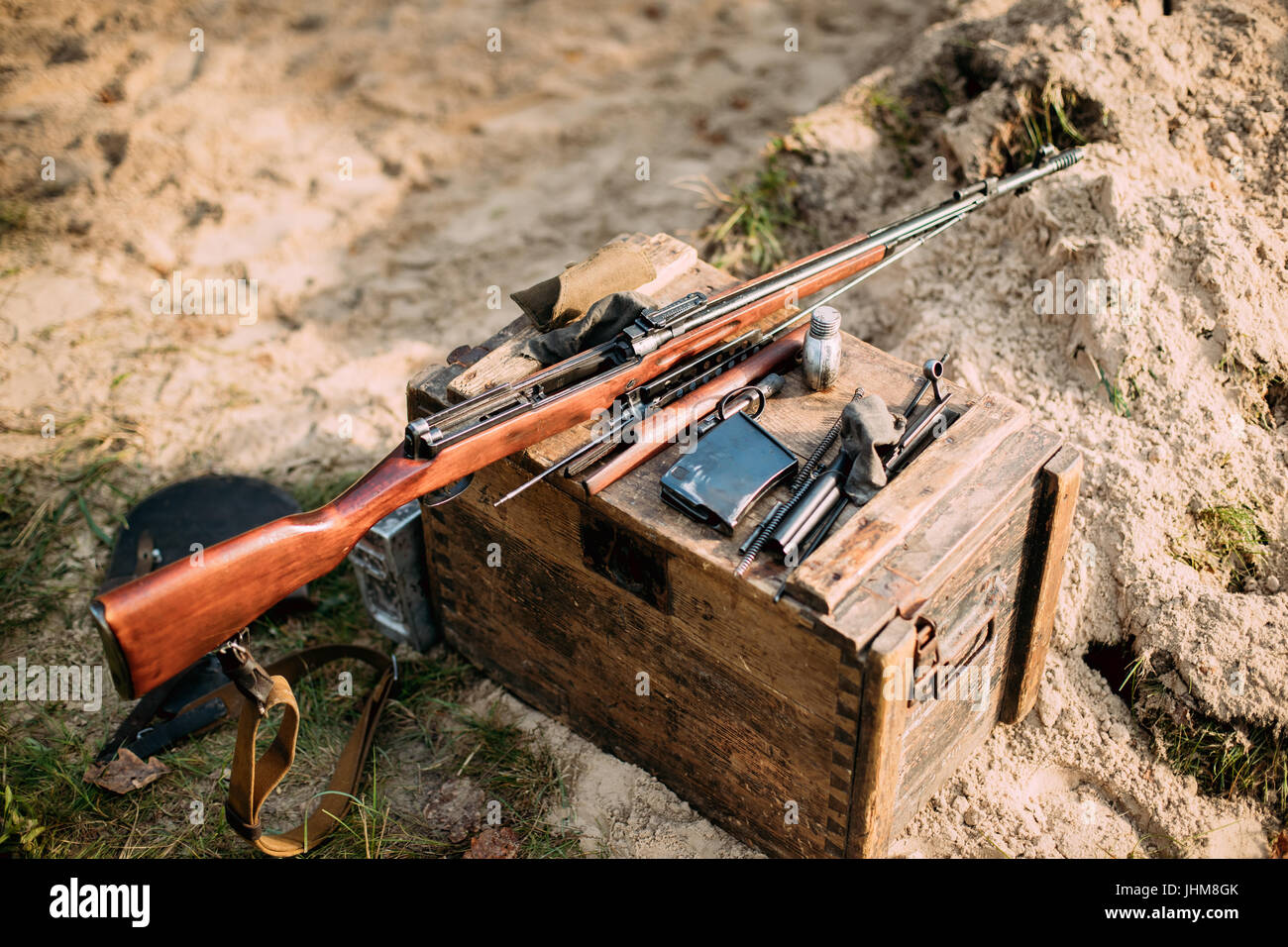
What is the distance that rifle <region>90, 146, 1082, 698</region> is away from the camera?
2.47m

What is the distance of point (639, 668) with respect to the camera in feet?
10.6

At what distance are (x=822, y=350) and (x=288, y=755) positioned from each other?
2014 millimetres

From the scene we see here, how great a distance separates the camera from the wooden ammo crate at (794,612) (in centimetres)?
270

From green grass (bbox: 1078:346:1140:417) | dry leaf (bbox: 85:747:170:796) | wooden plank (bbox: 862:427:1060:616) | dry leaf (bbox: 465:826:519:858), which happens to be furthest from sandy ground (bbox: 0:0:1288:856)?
wooden plank (bbox: 862:427:1060:616)

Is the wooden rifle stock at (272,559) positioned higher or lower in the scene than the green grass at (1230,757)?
higher

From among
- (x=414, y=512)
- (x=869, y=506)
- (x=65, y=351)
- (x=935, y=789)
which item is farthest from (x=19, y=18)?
(x=935, y=789)

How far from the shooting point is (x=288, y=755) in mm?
3195

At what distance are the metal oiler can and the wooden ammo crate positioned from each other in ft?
0.20

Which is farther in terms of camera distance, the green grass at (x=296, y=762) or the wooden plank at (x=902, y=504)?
the green grass at (x=296, y=762)

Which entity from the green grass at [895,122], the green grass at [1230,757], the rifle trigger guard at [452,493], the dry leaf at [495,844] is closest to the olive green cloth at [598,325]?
the rifle trigger guard at [452,493]

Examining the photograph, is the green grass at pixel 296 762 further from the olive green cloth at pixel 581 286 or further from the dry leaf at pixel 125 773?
the olive green cloth at pixel 581 286

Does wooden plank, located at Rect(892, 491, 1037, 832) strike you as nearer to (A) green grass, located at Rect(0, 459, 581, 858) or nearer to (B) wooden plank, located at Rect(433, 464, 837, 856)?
(B) wooden plank, located at Rect(433, 464, 837, 856)

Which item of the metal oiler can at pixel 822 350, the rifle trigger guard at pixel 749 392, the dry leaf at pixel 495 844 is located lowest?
the dry leaf at pixel 495 844
